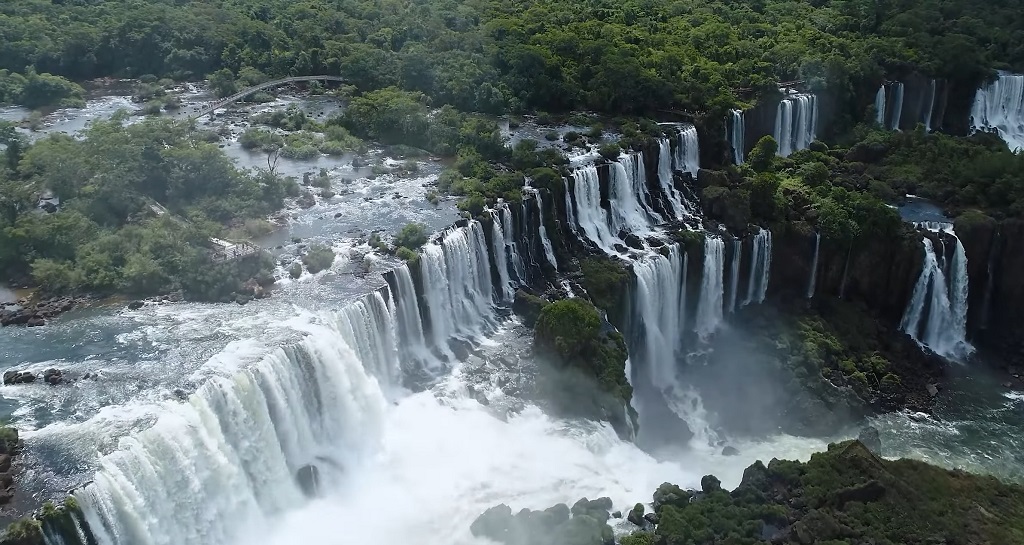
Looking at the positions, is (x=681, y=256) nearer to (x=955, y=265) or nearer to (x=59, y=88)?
(x=955, y=265)

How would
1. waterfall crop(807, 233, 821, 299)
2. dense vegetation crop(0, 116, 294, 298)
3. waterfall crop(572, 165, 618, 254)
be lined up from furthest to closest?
waterfall crop(807, 233, 821, 299) → waterfall crop(572, 165, 618, 254) → dense vegetation crop(0, 116, 294, 298)

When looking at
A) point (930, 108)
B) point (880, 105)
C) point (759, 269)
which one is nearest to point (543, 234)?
point (759, 269)

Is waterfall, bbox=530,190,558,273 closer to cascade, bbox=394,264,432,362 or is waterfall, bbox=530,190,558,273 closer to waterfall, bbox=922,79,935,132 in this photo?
cascade, bbox=394,264,432,362

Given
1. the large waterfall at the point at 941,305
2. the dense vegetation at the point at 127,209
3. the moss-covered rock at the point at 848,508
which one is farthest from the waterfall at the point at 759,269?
the dense vegetation at the point at 127,209

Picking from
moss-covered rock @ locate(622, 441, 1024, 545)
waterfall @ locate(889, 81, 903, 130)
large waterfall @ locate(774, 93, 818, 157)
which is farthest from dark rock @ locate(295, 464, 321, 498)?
waterfall @ locate(889, 81, 903, 130)

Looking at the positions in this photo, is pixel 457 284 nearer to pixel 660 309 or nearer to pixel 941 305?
pixel 660 309

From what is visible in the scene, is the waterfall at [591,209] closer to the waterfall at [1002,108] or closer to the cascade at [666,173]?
the cascade at [666,173]
